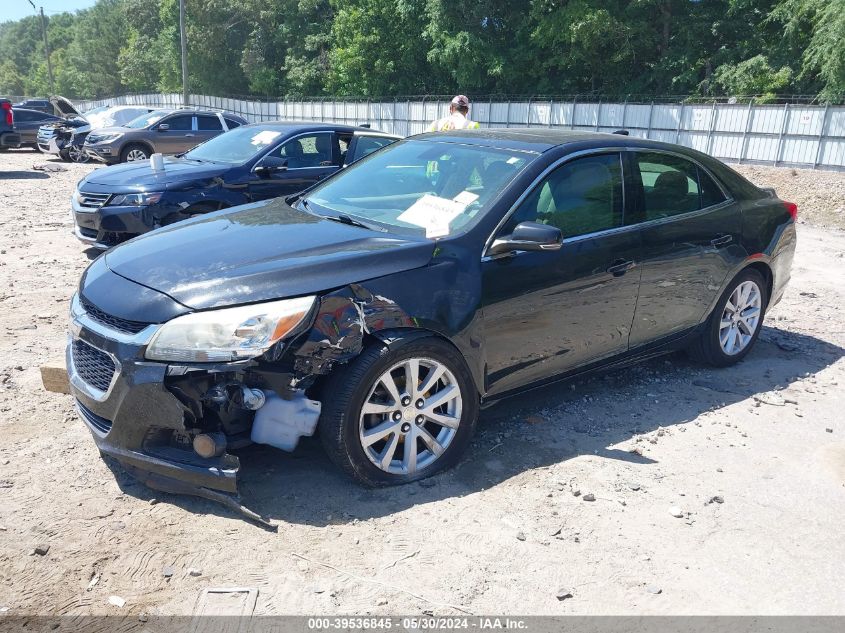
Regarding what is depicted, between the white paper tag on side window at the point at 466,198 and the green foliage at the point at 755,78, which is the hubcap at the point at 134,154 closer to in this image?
the white paper tag on side window at the point at 466,198

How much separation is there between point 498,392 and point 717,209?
242cm

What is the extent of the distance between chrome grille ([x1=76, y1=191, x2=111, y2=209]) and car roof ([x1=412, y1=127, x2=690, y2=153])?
432 centimetres

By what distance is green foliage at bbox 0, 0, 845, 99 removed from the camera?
2919 cm

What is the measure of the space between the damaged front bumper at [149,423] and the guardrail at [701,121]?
49.2 feet

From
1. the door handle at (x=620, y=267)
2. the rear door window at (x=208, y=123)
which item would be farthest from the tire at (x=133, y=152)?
the door handle at (x=620, y=267)

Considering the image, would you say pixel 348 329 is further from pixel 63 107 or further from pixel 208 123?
pixel 63 107

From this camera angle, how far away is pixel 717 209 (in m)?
5.21

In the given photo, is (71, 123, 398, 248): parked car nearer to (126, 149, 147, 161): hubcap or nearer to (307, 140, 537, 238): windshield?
(307, 140, 537, 238): windshield

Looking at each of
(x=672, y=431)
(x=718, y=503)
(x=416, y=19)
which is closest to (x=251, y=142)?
(x=672, y=431)

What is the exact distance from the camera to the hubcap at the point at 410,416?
3500mm

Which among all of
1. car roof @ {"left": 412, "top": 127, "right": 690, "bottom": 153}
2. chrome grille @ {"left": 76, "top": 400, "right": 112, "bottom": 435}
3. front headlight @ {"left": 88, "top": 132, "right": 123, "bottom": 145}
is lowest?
chrome grille @ {"left": 76, "top": 400, "right": 112, "bottom": 435}

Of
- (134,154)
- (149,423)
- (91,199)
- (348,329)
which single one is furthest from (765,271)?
(134,154)

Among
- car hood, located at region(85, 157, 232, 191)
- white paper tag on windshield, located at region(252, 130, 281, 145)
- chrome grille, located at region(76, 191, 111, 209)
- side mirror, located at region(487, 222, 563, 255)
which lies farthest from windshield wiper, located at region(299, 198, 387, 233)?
white paper tag on windshield, located at region(252, 130, 281, 145)

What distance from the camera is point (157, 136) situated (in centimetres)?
1777
